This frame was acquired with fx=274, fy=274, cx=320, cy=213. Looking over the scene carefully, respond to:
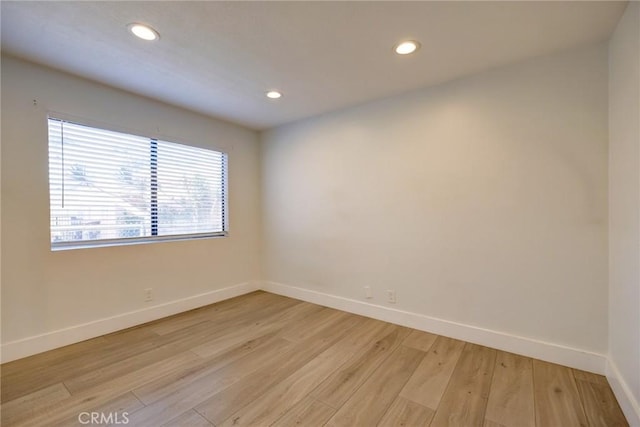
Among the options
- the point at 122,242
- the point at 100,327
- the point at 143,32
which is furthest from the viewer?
the point at 122,242

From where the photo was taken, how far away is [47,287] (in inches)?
90.9

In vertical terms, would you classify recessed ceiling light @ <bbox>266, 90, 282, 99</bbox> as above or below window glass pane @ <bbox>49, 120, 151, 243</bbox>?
above

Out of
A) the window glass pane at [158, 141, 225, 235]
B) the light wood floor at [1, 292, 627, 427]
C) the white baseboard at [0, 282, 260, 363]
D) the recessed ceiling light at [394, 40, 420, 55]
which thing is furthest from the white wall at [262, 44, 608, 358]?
the white baseboard at [0, 282, 260, 363]

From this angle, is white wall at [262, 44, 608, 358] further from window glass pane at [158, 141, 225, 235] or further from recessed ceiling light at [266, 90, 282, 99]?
window glass pane at [158, 141, 225, 235]

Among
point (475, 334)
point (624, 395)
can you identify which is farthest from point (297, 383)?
point (624, 395)

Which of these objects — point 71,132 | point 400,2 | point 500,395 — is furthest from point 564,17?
point 71,132

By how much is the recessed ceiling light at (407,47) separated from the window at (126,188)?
102 inches

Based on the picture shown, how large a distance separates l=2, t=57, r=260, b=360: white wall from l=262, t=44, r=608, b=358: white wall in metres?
1.57

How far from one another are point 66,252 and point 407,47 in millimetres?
3284

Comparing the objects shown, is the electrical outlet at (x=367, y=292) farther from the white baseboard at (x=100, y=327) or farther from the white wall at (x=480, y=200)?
the white baseboard at (x=100, y=327)

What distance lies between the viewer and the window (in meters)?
2.42

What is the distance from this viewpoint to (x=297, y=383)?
1878mm

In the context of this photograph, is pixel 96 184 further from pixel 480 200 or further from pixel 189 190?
pixel 480 200

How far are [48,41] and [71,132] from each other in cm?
78
